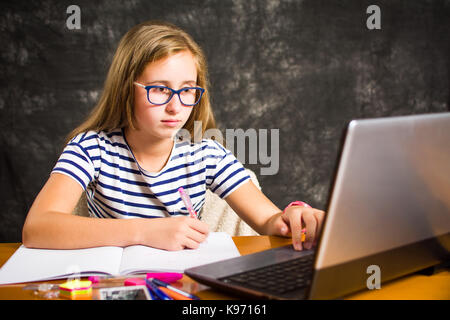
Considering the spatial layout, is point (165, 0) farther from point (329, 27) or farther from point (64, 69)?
point (329, 27)

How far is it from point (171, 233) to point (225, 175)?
534 millimetres

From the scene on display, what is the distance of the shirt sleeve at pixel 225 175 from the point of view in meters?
1.50

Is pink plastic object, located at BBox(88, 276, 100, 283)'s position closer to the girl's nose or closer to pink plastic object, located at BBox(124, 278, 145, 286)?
pink plastic object, located at BBox(124, 278, 145, 286)

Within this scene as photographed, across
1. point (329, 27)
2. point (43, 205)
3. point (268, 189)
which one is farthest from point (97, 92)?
point (43, 205)

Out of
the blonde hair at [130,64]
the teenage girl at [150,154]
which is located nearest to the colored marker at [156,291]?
the teenage girl at [150,154]

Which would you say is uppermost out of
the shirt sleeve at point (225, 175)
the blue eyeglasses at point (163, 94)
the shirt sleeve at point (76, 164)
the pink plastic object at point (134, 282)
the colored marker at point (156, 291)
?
the blue eyeglasses at point (163, 94)

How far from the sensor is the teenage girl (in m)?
1.26

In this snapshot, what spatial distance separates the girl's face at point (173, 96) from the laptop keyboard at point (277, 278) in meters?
0.59

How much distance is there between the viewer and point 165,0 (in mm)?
2625

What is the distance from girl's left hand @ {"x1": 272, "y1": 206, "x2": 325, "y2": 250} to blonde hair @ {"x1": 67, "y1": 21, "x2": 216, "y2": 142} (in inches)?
20.6

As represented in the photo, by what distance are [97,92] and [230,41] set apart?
0.75 metres

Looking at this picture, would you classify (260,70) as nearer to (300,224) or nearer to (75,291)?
(300,224)

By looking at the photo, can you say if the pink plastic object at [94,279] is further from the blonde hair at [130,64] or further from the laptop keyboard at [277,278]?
the blonde hair at [130,64]

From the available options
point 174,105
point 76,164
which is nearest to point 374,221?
point 174,105
